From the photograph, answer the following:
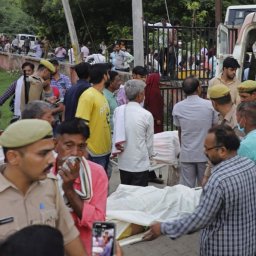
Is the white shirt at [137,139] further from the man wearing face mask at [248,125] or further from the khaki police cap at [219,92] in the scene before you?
the man wearing face mask at [248,125]

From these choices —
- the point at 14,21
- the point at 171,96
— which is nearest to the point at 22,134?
the point at 171,96

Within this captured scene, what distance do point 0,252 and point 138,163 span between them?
13.2 feet

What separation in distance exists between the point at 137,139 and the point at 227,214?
2.52 metres

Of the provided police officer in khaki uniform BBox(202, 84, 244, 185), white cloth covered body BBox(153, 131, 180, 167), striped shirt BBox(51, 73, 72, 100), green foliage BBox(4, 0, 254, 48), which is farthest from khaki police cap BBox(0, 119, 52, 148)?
green foliage BBox(4, 0, 254, 48)

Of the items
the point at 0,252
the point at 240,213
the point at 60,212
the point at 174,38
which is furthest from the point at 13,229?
the point at 174,38

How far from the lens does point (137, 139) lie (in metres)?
5.68

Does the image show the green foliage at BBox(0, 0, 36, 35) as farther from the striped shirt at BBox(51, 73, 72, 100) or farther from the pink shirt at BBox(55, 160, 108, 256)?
the pink shirt at BBox(55, 160, 108, 256)

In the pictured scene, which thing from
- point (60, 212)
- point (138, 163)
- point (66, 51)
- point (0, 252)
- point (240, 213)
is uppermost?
point (0, 252)

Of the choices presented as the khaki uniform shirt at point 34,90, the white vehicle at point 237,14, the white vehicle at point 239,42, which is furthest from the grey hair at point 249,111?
the white vehicle at point 237,14

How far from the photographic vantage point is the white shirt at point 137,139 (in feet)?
18.4

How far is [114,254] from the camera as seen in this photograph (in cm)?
260

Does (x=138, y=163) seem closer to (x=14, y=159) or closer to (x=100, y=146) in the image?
(x=100, y=146)

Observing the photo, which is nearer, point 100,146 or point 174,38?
point 100,146

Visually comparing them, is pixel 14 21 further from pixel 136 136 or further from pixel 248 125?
pixel 248 125
